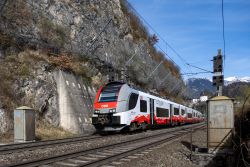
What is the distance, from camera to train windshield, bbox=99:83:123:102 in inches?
880

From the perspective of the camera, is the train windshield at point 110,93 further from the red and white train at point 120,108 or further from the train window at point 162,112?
the train window at point 162,112

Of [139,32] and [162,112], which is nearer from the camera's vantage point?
[162,112]

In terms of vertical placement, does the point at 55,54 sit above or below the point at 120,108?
above

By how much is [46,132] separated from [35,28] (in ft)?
33.0

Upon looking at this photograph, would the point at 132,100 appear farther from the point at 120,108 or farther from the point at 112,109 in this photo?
the point at 112,109

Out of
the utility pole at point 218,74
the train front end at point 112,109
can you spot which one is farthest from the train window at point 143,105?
the utility pole at point 218,74

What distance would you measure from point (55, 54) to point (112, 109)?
8.45 m

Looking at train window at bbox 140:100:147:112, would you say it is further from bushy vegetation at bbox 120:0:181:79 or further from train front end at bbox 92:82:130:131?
bushy vegetation at bbox 120:0:181:79

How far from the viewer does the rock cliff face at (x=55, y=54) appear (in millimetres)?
22516

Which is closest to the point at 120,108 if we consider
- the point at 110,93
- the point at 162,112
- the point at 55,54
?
the point at 110,93

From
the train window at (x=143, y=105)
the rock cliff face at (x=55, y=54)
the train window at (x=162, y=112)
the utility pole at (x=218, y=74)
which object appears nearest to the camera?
the utility pole at (x=218, y=74)

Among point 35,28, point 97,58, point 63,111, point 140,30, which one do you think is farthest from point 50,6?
point 140,30

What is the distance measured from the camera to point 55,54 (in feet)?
90.6

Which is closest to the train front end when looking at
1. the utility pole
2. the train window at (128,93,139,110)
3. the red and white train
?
the red and white train
